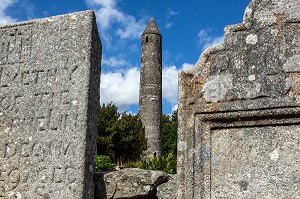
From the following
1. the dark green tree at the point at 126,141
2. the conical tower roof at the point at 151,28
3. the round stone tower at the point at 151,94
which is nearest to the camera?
the dark green tree at the point at 126,141

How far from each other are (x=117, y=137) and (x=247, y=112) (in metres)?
21.9

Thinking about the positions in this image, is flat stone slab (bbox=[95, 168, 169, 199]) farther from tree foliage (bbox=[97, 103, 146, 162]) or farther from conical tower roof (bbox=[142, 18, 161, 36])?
conical tower roof (bbox=[142, 18, 161, 36])

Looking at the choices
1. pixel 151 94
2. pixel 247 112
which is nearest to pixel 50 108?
pixel 247 112

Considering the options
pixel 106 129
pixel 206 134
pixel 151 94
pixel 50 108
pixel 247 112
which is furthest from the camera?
A: pixel 151 94

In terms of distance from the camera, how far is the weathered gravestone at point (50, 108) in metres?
4.10

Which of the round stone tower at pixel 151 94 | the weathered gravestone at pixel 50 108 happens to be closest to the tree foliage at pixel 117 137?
the round stone tower at pixel 151 94

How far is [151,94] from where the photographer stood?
102 feet

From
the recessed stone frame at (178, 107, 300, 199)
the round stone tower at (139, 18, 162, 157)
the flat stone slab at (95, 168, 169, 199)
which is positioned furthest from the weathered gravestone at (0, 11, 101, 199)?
the round stone tower at (139, 18, 162, 157)

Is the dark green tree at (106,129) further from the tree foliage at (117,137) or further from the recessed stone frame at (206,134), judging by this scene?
the recessed stone frame at (206,134)

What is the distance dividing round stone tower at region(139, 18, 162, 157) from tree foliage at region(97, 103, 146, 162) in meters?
3.82

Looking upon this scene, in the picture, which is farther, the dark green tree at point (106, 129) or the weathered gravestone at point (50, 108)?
the dark green tree at point (106, 129)

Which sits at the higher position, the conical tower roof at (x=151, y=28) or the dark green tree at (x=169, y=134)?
the conical tower roof at (x=151, y=28)

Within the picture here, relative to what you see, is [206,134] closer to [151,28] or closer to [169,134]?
[151,28]

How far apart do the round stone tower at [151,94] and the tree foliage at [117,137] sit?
3.82 m
